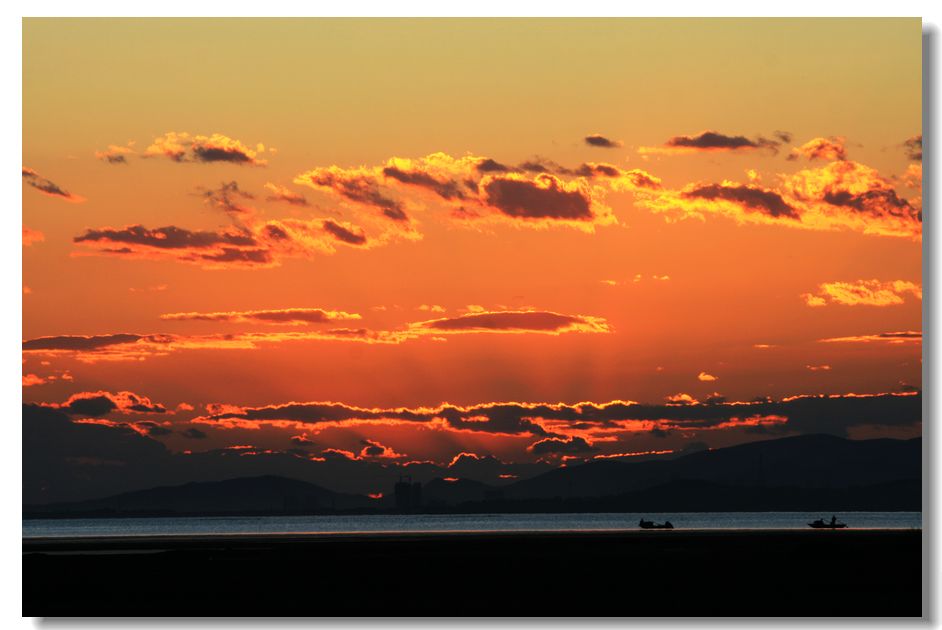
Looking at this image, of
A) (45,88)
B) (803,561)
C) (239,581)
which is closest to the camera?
(45,88)

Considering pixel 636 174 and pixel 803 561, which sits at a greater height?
pixel 636 174
